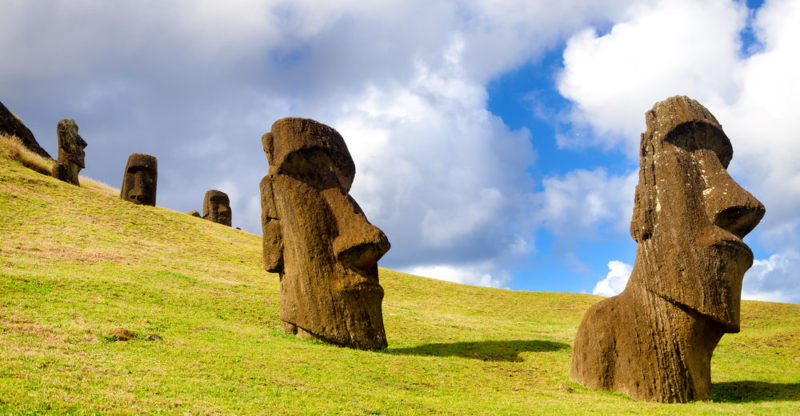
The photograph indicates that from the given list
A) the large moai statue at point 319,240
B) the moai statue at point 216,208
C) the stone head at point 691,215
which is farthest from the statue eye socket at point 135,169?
the stone head at point 691,215

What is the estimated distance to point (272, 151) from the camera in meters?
15.3

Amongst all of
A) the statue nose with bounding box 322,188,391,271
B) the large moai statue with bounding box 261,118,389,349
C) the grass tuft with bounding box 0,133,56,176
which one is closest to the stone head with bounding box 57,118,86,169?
the grass tuft with bounding box 0,133,56,176

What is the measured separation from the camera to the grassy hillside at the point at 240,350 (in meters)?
7.83

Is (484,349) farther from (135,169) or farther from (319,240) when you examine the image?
(135,169)

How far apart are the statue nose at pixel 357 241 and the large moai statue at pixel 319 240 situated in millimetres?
23

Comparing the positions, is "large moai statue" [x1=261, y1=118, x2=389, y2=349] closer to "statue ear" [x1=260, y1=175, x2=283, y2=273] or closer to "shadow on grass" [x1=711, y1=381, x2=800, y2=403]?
"statue ear" [x1=260, y1=175, x2=283, y2=273]

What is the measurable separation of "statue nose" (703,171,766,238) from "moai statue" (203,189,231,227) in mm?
40126

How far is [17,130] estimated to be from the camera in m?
48.0

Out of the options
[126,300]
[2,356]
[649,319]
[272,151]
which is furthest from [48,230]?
[649,319]

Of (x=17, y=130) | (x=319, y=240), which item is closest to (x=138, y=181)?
(x=17, y=130)

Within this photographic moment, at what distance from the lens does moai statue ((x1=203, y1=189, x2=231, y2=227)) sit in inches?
1816

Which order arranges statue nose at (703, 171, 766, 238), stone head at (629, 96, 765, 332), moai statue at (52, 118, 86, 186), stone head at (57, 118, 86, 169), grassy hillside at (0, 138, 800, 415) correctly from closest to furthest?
grassy hillside at (0, 138, 800, 415)
stone head at (629, 96, 765, 332)
statue nose at (703, 171, 766, 238)
moai statue at (52, 118, 86, 186)
stone head at (57, 118, 86, 169)

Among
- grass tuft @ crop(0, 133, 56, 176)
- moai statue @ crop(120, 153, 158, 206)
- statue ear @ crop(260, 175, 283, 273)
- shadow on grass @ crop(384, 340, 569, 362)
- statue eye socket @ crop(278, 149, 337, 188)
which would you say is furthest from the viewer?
grass tuft @ crop(0, 133, 56, 176)

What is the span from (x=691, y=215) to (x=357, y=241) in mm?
6892
